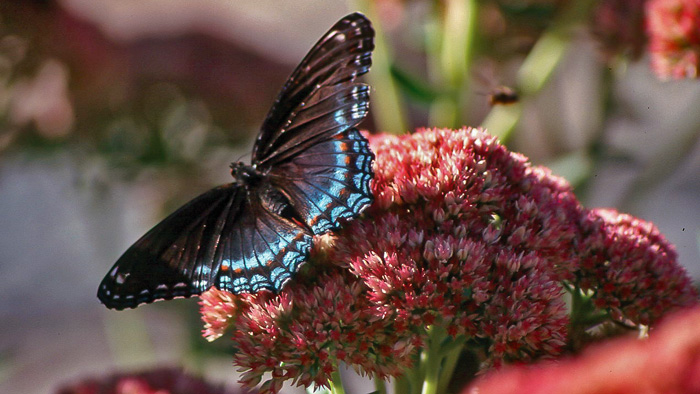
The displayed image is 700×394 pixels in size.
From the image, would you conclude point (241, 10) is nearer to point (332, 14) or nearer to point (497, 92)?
point (332, 14)

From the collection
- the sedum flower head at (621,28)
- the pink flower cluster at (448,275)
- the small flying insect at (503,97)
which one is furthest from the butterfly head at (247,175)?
the sedum flower head at (621,28)

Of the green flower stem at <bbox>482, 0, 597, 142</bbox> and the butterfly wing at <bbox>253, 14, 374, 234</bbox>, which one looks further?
the green flower stem at <bbox>482, 0, 597, 142</bbox>

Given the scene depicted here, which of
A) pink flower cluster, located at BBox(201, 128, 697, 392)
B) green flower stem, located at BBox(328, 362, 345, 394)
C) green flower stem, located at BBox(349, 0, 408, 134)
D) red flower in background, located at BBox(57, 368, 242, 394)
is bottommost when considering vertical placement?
green flower stem, located at BBox(328, 362, 345, 394)

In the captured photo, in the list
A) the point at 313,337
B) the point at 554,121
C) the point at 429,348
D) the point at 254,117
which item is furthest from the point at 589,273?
the point at 554,121

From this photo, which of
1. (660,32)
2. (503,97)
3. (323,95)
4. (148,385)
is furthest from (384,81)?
(148,385)

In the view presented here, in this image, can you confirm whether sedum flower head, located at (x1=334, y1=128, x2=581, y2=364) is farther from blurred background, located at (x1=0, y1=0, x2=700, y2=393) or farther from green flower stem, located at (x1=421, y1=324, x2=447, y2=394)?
blurred background, located at (x1=0, y1=0, x2=700, y2=393)

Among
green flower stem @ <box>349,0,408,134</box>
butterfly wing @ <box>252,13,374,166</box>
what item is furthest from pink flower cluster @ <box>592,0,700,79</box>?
butterfly wing @ <box>252,13,374,166</box>
